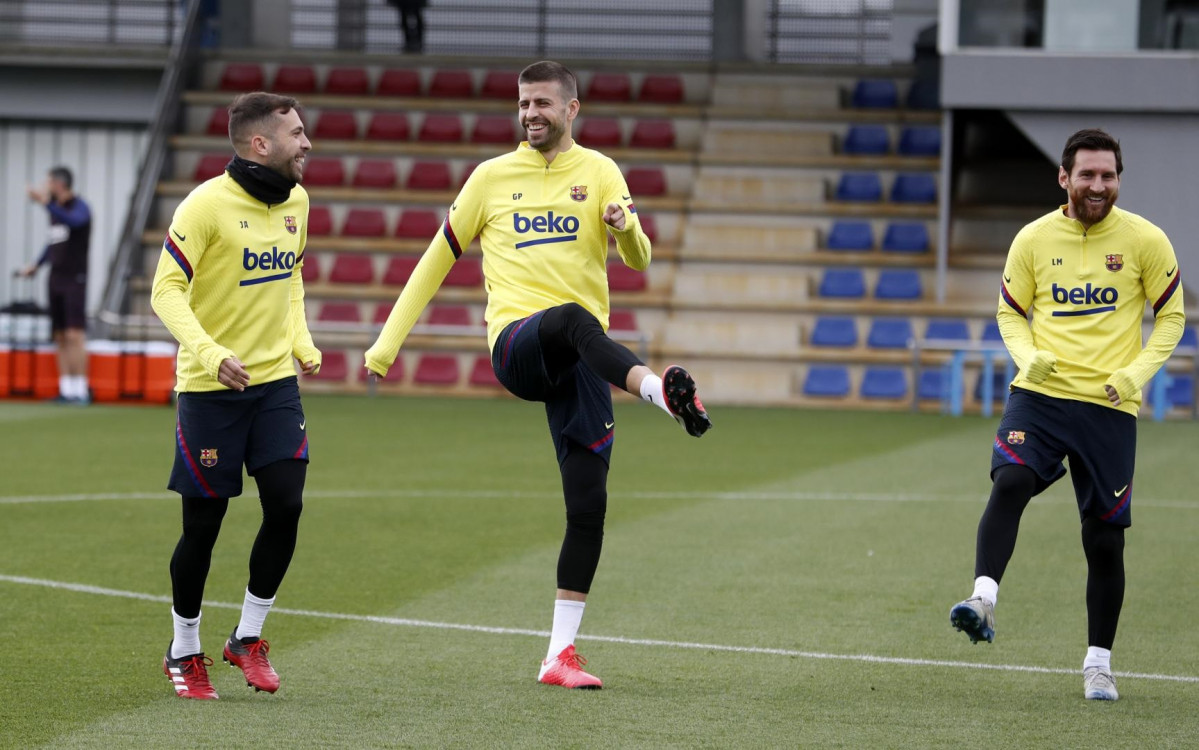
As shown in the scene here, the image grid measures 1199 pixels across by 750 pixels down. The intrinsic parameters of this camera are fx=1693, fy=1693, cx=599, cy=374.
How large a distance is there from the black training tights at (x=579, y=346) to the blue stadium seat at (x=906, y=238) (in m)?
17.2

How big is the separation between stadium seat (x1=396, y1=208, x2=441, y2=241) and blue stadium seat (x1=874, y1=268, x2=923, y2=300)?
602cm

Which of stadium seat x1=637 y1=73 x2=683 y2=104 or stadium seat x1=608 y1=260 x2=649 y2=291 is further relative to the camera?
stadium seat x1=637 y1=73 x2=683 y2=104

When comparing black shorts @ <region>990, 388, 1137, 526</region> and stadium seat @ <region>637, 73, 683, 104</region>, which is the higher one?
stadium seat @ <region>637, 73, 683, 104</region>

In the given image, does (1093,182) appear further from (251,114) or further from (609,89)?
(609,89)

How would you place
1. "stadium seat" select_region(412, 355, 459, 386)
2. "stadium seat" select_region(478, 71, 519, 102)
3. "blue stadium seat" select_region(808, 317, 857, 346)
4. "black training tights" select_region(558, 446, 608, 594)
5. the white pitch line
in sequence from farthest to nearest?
"stadium seat" select_region(478, 71, 519, 102), "stadium seat" select_region(412, 355, 459, 386), "blue stadium seat" select_region(808, 317, 857, 346), the white pitch line, "black training tights" select_region(558, 446, 608, 594)

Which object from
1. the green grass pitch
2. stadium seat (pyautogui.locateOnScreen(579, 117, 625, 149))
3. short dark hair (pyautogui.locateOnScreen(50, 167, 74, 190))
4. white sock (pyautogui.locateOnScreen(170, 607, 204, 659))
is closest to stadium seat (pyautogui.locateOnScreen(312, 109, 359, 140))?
stadium seat (pyautogui.locateOnScreen(579, 117, 625, 149))

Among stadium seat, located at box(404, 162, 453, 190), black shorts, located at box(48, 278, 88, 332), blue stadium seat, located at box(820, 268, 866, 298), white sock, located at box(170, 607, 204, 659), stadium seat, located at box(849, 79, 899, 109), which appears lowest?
white sock, located at box(170, 607, 204, 659)

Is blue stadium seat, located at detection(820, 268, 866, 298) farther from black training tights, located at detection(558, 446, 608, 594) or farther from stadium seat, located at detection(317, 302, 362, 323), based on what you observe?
black training tights, located at detection(558, 446, 608, 594)

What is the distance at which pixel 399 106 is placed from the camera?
984 inches

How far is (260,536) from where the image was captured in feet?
17.6

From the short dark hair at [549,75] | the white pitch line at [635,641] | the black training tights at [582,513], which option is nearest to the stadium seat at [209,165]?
the white pitch line at [635,641]

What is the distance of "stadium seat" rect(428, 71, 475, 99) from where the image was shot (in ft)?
83.2

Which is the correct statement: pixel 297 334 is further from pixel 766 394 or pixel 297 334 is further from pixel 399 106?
pixel 399 106

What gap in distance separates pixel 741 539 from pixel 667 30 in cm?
1932
